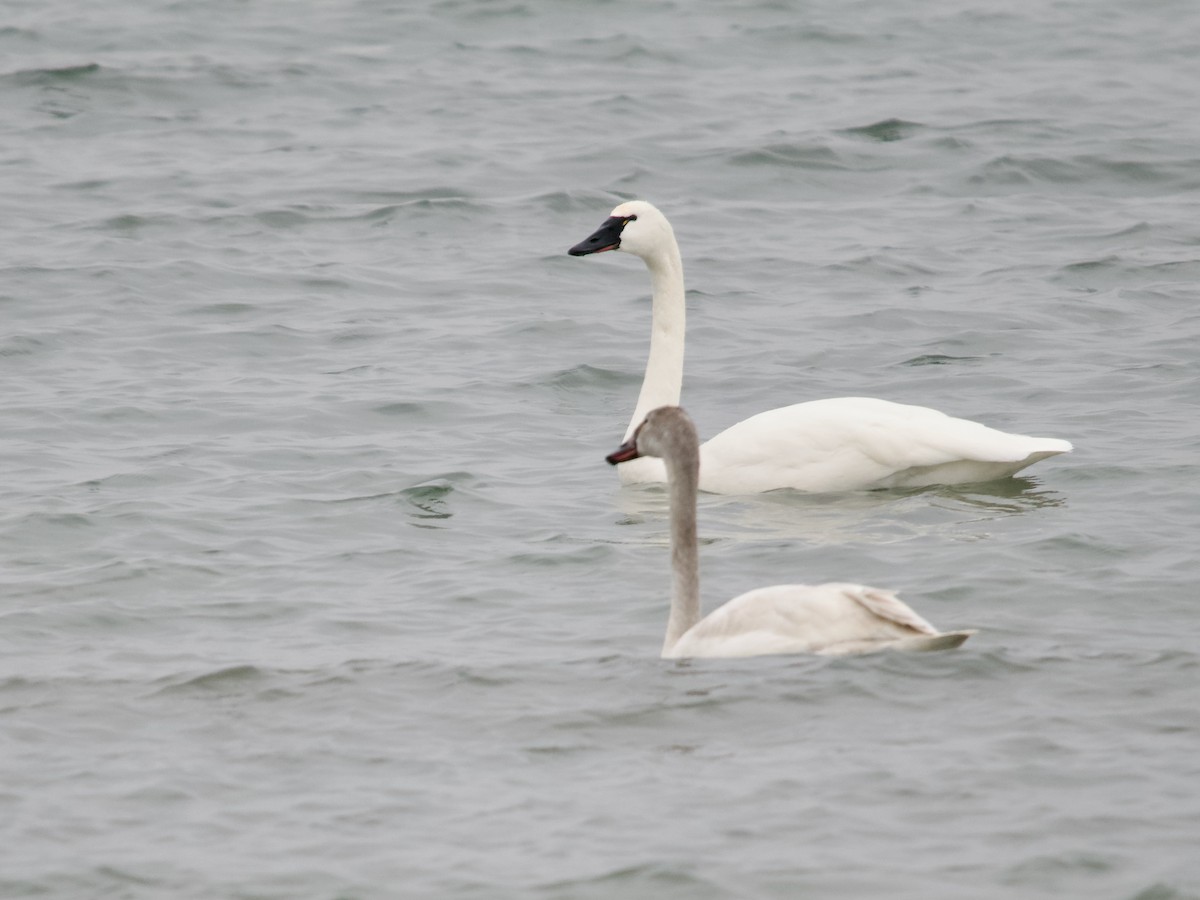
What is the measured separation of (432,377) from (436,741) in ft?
18.9

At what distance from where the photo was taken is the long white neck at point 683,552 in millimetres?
7379

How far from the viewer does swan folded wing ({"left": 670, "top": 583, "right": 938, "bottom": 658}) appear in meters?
7.04

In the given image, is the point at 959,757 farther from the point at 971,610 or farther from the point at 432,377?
the point at 432,377

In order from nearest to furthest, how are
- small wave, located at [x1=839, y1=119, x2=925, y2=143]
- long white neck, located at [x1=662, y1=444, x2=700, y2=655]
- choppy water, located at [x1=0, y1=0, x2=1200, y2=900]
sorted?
choppy water, located at [x1=0, y1=0, x2=1200, y2=900] < long white neck, located at [x1=662, y1=444, x2=700, y2=655] < small wave, located at [x1=839, y1=119, x2=925, y2=143]

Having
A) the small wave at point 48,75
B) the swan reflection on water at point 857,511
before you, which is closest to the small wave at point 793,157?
the small wave at point 48,75

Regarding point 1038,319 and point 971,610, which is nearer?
point 971,610

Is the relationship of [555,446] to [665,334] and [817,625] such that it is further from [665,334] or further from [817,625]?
[817,625]

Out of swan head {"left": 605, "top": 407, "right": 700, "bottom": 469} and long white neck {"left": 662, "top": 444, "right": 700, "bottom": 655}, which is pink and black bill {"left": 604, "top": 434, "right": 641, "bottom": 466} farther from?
long white neck {"left": 662, "top": 444, "right": 700, "bottom": 655}

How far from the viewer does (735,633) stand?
711cm

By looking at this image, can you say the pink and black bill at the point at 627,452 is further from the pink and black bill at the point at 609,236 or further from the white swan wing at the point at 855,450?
the pink and black bill at the point at 609,236

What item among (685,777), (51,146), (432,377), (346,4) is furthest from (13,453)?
(346,4)

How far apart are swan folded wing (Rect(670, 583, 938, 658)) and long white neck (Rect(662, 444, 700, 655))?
249mm

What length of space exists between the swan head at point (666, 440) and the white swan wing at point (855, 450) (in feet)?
6.29

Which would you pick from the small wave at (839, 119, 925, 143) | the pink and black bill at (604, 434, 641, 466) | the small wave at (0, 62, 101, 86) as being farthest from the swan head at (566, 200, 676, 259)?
the small wave at (0, 62, 101, 86)
